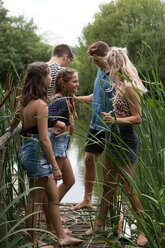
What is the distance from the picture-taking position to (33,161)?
2.41 meters

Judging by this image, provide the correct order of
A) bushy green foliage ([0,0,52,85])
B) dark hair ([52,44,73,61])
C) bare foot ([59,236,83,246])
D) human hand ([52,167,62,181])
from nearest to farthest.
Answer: human hand ([52,167,62,181]) < bare foot ([59,236,83,246]) < dark hair ([52,44,73,61]) < bushy green foliage ([0,0,52,85])

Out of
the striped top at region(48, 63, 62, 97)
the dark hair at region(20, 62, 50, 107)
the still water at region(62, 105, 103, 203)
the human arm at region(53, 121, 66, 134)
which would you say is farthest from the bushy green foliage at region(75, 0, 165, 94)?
the dark hair at region(20, 62, 50, 107)

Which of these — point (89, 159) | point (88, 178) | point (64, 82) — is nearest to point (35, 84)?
point (64, 82)

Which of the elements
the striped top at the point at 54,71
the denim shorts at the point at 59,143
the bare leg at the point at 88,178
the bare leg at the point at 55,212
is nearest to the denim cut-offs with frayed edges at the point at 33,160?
the bare leg at the point at 55,212

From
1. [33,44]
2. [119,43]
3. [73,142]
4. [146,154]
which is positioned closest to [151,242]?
[146,154]

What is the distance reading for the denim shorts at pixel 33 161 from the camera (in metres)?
2.41

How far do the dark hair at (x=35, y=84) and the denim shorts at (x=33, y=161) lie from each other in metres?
0.25

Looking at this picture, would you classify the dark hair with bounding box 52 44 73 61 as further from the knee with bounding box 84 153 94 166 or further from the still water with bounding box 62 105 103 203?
the knee with bounding box 84 153 94 166

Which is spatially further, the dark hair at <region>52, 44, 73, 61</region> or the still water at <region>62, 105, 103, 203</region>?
the still water at <region>62, 105, 103, 203</region>

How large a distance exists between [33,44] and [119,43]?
12010 millimetres

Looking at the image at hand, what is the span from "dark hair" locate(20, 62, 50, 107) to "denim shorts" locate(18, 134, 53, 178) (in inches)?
9.8

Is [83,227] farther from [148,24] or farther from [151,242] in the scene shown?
[148,24]

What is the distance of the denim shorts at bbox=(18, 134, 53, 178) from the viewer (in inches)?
94.8

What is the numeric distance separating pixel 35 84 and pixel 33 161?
47cm
